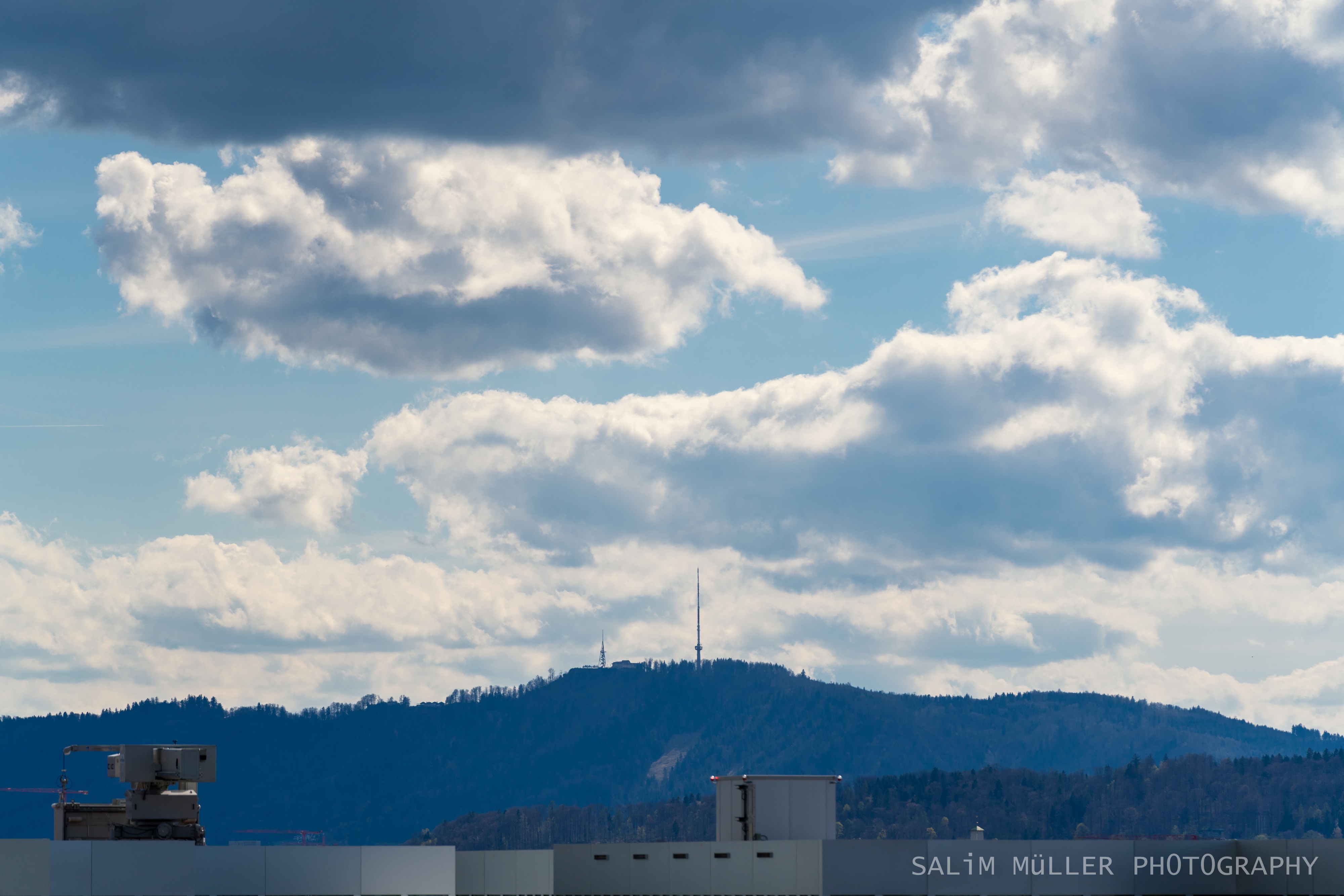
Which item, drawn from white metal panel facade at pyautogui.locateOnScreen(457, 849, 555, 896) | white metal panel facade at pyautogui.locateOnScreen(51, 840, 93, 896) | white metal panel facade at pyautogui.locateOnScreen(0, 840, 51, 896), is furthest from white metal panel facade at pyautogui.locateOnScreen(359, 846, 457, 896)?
white metal panel facade at pyautogui.locateOnScreen(0, 840, 51, 896)

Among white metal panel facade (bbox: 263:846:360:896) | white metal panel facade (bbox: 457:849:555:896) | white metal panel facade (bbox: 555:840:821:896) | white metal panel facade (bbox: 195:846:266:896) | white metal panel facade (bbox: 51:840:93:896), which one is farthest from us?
white metal panel facade (bbox: 457:849:555:896)

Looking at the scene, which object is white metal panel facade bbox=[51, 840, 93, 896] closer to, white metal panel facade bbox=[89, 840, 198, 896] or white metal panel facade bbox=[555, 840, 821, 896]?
white metal panel facade bbox=[89, 840, 198, 896]

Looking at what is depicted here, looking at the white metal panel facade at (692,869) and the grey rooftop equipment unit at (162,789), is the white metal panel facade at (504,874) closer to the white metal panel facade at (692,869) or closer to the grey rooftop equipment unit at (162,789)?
the white metal panel facade at (692,869)

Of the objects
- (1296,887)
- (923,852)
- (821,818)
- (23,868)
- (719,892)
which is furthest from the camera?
(821,818)

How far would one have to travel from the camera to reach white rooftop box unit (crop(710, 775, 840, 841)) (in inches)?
3179

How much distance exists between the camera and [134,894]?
62062 mm

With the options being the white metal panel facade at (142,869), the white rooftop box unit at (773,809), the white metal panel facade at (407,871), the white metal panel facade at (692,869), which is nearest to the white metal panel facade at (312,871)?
the white metal panel facade at (407,871)

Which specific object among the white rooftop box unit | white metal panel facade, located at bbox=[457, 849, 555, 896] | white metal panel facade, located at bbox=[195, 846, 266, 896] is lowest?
white metal panel facade, located at bbox=[457, 849, 555, 896]

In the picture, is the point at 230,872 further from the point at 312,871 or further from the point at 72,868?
the point at 72,868

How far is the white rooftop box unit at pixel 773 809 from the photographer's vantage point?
265ft

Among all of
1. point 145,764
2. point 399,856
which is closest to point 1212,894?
point 399,856

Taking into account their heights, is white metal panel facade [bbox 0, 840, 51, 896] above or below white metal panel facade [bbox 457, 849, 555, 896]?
above

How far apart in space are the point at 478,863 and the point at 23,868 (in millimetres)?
21557

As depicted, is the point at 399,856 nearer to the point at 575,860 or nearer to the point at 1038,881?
the point at 575,860
